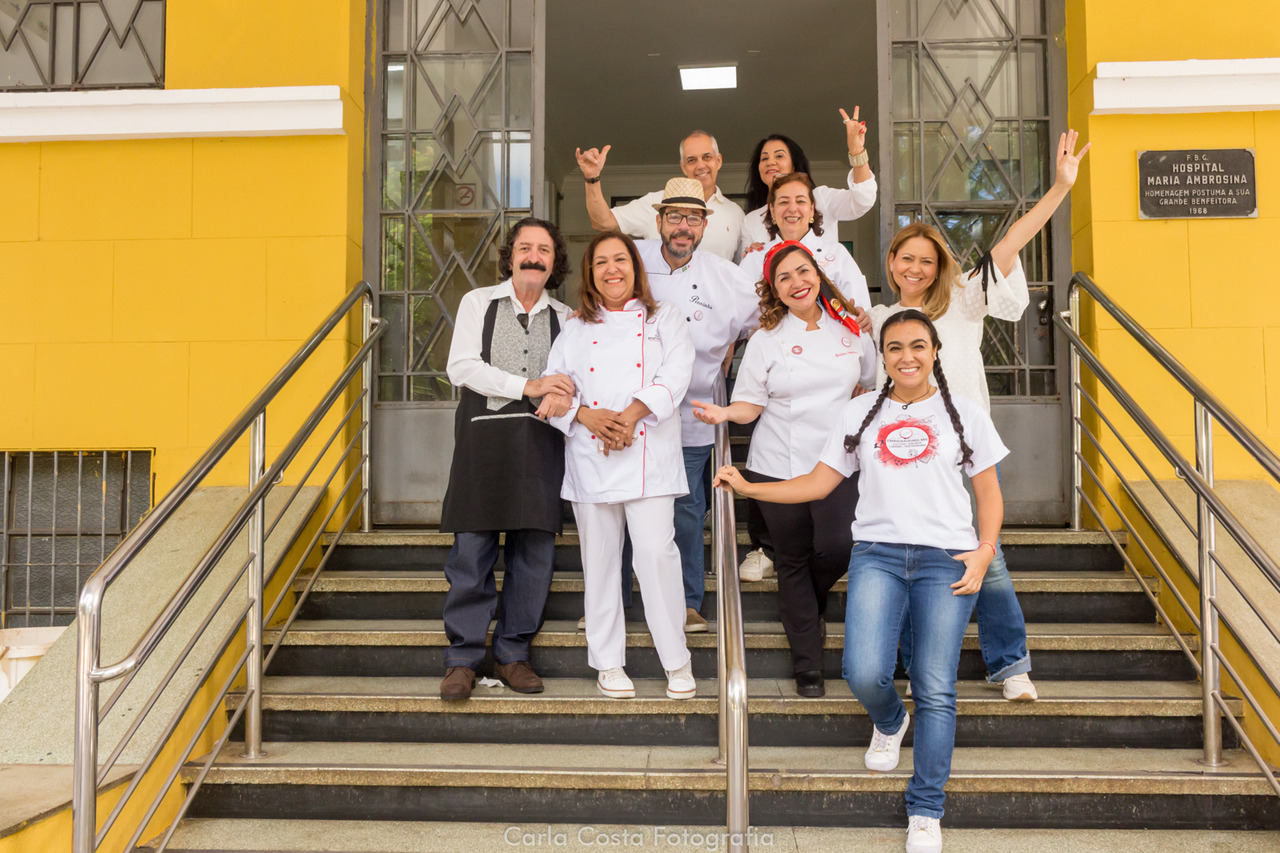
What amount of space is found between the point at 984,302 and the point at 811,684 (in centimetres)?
141

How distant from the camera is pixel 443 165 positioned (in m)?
4.64

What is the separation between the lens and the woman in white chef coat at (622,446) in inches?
126

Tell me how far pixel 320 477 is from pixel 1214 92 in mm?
4205

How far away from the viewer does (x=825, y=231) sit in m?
3.93

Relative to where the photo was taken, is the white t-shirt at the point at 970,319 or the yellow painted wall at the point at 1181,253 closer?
the white t-shirt at the point at 970,319

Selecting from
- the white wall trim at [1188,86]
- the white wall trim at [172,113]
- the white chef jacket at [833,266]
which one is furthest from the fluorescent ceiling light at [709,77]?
the white chef jacket at [833,266]

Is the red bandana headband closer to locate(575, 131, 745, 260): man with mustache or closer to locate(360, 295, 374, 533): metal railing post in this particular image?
locate(575, 131, 745, 260): man with mustache

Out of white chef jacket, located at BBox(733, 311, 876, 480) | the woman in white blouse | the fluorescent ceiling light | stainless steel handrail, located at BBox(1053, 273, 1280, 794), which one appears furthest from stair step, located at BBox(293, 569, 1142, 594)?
the fluorescent ceiling light

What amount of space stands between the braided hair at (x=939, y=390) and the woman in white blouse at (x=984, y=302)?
296mm

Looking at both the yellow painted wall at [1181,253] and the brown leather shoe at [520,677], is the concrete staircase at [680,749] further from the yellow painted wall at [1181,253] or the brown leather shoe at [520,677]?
the yellow painted wall at [1181,253]

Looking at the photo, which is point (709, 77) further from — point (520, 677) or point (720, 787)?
point (720, 787)

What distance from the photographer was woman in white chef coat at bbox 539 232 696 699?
3211 millimetres

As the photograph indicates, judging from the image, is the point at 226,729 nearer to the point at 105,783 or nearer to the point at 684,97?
the point at 105,783

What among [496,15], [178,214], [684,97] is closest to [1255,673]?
[496,15]
